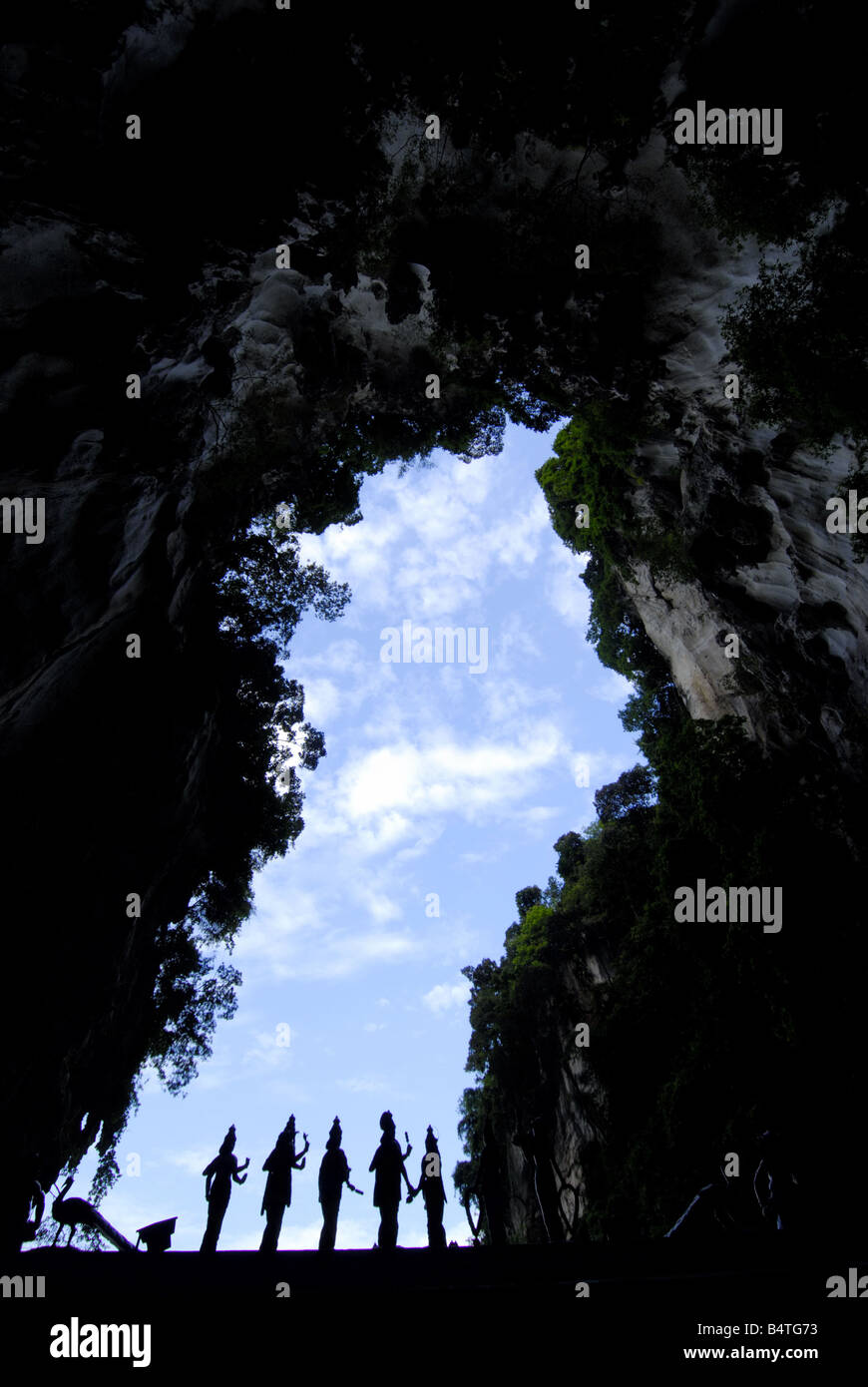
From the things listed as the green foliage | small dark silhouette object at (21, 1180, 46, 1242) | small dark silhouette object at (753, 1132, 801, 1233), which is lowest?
small dark silhouette object at (21, 1180, 46, 1242)

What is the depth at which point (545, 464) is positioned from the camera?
85.7 feet

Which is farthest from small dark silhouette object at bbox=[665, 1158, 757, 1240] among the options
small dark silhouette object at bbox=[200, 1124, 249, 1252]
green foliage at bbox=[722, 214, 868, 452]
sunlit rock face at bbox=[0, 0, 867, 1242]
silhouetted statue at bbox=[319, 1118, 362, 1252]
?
green foliage at bbox=[722, 214, 868, 452]

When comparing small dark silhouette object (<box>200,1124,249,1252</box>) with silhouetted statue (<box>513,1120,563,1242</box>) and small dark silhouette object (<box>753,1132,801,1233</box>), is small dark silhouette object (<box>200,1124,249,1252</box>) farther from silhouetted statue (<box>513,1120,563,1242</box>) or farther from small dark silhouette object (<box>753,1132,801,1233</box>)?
small dark silhouette object (<box>753,1132,801,1233</box>)

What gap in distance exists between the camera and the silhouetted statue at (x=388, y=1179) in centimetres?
837

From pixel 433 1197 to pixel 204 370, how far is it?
17.1 m

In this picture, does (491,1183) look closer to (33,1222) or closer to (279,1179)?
(279,1179)

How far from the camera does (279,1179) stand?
866 cm

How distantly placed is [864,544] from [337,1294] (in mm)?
13378

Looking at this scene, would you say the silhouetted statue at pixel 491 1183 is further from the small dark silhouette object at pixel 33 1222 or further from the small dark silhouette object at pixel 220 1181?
the small dark silhouette object at pixel 33 1222

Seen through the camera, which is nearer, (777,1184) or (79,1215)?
(777,1184)

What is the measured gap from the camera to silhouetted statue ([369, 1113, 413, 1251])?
27.5 feet

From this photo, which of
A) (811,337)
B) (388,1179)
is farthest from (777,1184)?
(811,337)

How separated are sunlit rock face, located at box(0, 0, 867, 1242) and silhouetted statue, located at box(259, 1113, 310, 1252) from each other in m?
6.70

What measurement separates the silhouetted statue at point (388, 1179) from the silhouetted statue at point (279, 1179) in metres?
1.16
